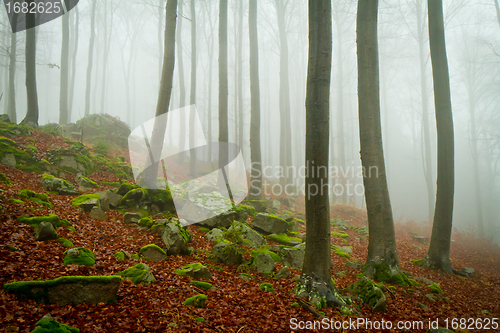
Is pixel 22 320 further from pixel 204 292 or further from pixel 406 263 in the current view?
pixel 406 263

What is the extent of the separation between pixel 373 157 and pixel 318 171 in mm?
2904

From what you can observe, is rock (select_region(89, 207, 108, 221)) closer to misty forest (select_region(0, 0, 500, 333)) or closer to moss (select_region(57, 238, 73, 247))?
misty forest (select_region(0, 0, 500, 333))

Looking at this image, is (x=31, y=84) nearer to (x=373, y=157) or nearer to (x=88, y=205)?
(x=88, y=205)

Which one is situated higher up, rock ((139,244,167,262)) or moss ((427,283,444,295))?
rock ((139,244,167,262))

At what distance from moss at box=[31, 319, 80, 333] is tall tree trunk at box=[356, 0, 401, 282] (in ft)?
20.1

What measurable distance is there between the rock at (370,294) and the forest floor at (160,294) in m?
0.11

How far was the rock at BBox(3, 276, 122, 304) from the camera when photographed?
280 centimetres

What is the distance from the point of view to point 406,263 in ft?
24.8

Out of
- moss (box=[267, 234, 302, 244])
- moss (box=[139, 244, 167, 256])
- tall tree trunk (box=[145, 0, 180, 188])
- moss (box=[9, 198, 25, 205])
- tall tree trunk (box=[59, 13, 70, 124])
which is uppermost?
tall tree trunk (box=[59, 13, 70, 124])

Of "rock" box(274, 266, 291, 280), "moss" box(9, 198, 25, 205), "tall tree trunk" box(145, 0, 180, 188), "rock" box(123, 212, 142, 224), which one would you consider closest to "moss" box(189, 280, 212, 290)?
"rock" box(274, 266, 291, 280)

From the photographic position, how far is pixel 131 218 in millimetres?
6344

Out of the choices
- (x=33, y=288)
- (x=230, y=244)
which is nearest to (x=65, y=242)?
(x=33, y=288)

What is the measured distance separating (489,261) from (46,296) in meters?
15.2

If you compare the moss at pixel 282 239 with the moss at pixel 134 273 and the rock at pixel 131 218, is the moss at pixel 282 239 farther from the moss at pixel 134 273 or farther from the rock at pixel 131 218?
the moss at pixel 134 273
